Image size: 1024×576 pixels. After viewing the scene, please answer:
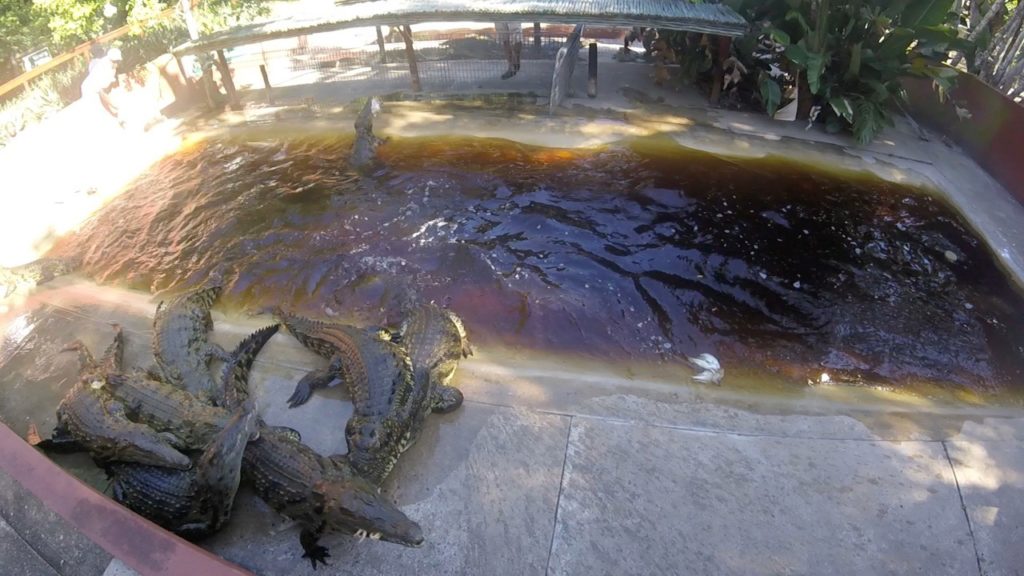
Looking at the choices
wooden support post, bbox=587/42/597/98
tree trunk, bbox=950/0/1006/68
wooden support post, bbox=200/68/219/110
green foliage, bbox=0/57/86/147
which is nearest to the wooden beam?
green foliage, bbox=0/57/86/147

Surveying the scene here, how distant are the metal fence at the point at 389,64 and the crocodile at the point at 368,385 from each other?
7.02 meters

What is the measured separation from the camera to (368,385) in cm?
444

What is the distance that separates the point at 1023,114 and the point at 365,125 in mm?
9149

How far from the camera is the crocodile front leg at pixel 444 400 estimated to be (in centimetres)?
452

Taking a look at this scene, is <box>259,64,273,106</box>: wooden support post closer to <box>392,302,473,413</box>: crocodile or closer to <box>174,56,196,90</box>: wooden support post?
<box>174,56,196,90</box>: wooden support post

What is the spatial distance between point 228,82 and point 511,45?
18.1ft

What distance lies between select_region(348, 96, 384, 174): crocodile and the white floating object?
18.9 feet

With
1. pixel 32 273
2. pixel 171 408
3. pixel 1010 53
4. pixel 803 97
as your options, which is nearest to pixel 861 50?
pixel 803 97

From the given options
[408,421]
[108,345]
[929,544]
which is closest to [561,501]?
[408,421]

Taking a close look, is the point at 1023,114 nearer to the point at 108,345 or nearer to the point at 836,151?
the point at 836,151

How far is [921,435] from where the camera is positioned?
4395mm

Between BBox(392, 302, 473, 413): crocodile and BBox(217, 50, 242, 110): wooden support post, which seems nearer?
BBox(392, 302, 473, 413): crocodile

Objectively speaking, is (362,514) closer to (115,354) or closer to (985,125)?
(115,354)

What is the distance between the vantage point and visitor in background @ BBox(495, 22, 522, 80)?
10727mm
